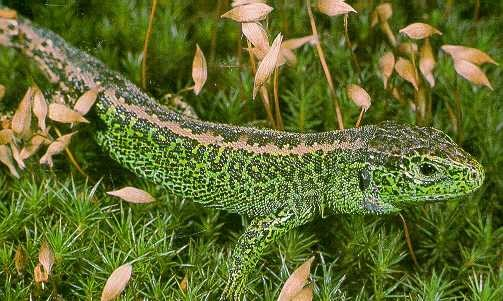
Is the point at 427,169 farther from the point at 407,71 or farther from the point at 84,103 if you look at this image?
the point at 84,103

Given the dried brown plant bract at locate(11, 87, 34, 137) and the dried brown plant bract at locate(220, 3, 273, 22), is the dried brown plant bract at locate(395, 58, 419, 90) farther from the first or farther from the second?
the dried brown plant bract at locate(11, 87, 34, 137)

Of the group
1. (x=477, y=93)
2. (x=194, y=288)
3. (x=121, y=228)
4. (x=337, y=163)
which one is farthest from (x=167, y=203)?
(x=477, y=93)

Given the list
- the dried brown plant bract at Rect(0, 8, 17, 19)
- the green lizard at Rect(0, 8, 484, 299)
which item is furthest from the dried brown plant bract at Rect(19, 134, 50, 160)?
the dried brown plant bract at Rect(0, 8, 17, 19)

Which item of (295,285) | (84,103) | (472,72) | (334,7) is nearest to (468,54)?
(472,72)

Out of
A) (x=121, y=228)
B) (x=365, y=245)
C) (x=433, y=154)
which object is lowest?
(x=365, y=245)

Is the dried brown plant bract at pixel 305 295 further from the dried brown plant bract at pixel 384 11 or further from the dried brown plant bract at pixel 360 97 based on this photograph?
the dried brown plant bract at pixel 384 11

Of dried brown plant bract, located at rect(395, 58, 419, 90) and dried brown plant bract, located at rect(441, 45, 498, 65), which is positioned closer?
dried brown plant bract, located at rect(441, 45, 498, 65)

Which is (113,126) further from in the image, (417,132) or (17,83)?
(417,132)

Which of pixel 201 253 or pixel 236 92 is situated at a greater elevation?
pixel 236 92
